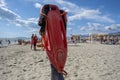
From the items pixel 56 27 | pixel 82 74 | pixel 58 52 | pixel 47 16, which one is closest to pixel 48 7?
pixel 47 16

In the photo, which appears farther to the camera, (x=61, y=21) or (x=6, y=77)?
(x=6, y=77)

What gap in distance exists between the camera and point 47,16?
3.36 m

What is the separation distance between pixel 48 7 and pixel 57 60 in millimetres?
863

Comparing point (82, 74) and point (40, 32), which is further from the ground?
point (40, 32)

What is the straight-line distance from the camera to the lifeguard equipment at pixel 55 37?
3.23 metres

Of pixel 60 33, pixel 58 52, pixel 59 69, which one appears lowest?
pixel 59 69

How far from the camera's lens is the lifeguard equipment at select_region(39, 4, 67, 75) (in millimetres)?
3234

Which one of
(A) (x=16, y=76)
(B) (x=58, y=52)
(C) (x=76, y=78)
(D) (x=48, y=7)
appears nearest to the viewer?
(B) (x=58, y=52)

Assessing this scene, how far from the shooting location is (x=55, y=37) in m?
3.26

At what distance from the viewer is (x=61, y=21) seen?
3389 millimetres

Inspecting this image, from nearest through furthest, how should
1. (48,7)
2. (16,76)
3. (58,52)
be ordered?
(58,52) → (48,7) → (16,76)

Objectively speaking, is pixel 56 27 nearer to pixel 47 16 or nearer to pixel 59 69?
pixel 47 16

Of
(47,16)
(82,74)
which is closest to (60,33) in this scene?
(47,16)

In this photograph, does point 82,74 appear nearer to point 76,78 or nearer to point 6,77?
point 76,78
